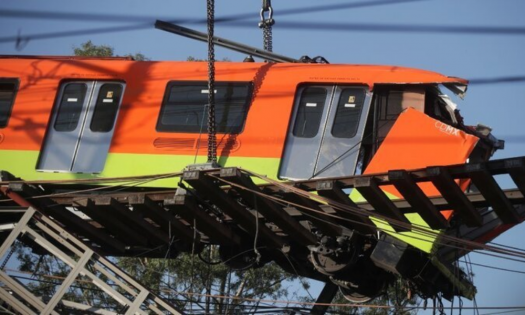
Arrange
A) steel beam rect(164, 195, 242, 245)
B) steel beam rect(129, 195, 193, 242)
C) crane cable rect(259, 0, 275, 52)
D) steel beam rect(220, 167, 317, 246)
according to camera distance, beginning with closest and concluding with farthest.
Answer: steel beam rect(220, 167, 317, 246)
steel beam rect(164, 195, 242, 245)
steel beam rect(129, 195, 193, 242)
crane cable rect(259, 0, 275, 52)

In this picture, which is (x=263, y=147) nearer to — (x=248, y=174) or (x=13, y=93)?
(x=248, y=174)

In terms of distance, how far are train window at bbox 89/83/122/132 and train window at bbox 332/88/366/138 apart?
3.67 m

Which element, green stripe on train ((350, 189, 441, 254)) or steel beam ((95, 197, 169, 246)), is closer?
green stripe on train ((350, 189, 441, 254))

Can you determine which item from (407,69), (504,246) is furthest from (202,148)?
(504,246)

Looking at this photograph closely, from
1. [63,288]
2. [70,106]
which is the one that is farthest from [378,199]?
[70,106]

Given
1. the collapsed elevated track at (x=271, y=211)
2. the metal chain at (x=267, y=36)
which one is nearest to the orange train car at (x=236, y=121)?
the collapsed elevated track at (x=271, y=211)

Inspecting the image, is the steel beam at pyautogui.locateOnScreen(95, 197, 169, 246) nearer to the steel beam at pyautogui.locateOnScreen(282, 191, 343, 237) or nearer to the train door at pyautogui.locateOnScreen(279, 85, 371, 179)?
the train door at pyautogui.locateOnScreen(279, 85, 371, 179)

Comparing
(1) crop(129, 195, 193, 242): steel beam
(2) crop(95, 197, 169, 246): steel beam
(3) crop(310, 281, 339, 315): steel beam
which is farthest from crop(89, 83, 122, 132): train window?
(3) crop(310, 281, 339, 315): steel beam

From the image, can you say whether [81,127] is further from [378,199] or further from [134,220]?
[378,199]

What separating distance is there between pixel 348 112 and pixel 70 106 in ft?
15.3

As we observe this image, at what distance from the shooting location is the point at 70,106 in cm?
1662

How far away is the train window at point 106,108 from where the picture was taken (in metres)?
16.3

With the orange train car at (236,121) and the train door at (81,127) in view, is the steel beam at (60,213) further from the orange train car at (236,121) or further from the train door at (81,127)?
the train door at (81,127)

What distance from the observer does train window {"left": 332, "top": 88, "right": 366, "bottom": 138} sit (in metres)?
15.1
